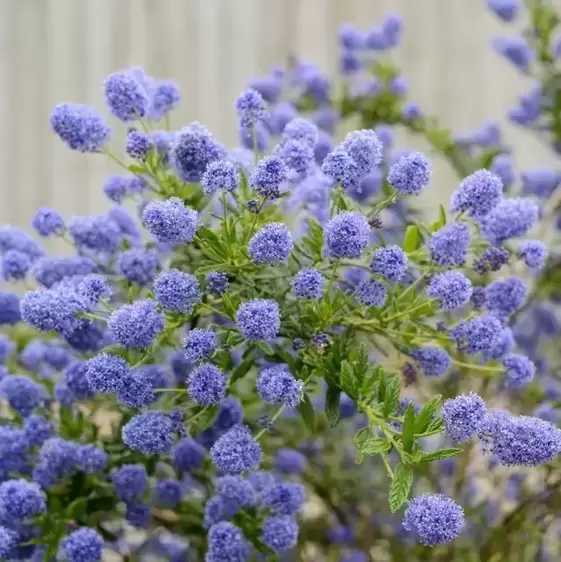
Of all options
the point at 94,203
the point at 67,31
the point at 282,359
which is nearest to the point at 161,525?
the point at 282,359

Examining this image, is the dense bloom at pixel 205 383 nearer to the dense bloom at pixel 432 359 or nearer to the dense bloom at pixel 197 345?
the dense bloom at pixel 197 345

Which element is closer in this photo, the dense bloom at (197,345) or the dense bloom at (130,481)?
the dense bloom at (197,345)

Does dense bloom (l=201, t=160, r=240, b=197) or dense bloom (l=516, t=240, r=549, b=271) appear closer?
dense bloom (l=201, t=160, r=240, b=197)

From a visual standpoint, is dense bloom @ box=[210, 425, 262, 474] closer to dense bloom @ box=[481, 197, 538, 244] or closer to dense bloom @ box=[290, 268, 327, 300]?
dense bloom @ box=[290, 268, 327, 300]

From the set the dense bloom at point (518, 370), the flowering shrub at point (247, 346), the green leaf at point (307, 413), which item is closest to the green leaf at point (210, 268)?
the flowering shrub at point (247, 346)

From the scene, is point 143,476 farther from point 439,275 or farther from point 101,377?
point 439,275

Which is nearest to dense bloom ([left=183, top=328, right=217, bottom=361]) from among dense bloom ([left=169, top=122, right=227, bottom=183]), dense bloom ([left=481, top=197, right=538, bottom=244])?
dense bloom ([left=169, top=122, right=227, bottom=183])

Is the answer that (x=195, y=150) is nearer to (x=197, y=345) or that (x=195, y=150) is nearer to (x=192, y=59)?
(x=197, y=345)
